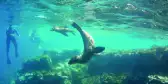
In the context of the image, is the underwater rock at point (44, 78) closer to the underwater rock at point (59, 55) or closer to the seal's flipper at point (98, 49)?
the underwater rock at point (59, 55)

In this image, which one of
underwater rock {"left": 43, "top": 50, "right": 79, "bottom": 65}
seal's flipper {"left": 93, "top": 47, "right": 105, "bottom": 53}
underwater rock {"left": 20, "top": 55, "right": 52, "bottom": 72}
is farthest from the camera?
underwater rock {"left": 43, "top": 50, "right": 79, "bottom": 65}

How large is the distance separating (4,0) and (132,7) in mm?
13570

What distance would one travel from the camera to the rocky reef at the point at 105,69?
1773 centimetres

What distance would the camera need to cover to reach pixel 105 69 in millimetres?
20953

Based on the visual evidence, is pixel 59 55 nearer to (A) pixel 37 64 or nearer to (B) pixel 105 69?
(A) pixel 37 64

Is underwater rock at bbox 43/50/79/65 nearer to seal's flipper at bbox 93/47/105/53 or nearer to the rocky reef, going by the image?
the rocky reef

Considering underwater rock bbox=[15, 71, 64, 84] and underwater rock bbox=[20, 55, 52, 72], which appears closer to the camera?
underwater rock bbox=[15, 71, 64, 84]

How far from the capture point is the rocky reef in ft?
58.2

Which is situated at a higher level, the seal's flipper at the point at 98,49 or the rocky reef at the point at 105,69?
the seal's flipper at the point at 98,49

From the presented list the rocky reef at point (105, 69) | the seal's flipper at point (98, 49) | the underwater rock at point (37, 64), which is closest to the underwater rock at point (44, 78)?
the rocky reef at point (105, 69)

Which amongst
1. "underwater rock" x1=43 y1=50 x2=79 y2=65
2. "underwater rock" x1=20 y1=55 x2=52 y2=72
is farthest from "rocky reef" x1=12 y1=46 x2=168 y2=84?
"underwater rock" x1=43 y1=50 x2=79 y2=65

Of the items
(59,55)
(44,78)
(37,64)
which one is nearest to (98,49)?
(44,78)

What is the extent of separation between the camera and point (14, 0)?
857 inches

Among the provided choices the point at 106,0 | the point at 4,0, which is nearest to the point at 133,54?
the point at 106,0
